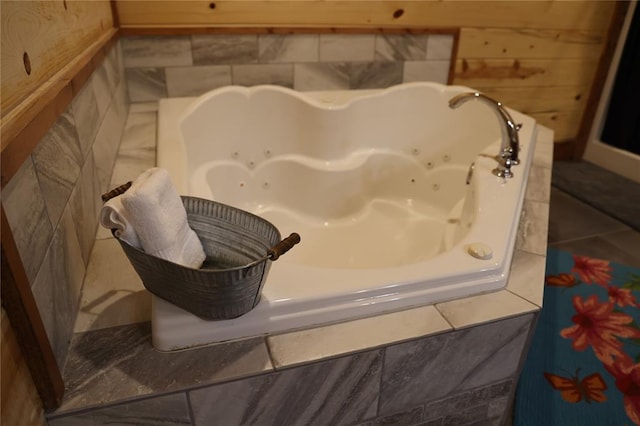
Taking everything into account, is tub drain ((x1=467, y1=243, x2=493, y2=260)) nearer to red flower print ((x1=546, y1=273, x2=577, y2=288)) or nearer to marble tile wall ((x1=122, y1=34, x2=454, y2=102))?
red flower print ((x1=546, y1=273, x2=577, y2=288))

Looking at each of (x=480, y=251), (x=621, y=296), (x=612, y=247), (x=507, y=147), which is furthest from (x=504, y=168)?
(x=612, y=247)

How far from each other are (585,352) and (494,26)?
1700mm

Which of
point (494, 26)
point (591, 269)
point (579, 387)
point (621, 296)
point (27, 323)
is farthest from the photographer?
point (494, 26)

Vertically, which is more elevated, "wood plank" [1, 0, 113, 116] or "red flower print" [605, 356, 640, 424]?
"wood plank" [1, 0, 113, 116]

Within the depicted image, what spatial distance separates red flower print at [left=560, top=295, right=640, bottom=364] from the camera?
149 cm

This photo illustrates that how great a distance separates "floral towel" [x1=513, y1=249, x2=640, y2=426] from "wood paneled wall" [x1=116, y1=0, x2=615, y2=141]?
1181 mm

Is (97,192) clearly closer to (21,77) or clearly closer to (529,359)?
(21,77)

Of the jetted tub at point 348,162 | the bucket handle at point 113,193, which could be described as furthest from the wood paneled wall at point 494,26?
the bucket handle at point 113,193

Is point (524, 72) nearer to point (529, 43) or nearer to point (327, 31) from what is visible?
point (529, 43)

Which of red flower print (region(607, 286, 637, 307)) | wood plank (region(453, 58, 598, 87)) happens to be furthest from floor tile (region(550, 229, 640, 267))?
wood plank (region(453, 58, 598, 87))

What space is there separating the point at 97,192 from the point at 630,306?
187 centimetres

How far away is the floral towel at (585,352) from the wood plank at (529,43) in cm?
120

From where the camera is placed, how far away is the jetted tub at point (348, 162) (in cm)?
165

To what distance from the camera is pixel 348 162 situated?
6.54 feet
